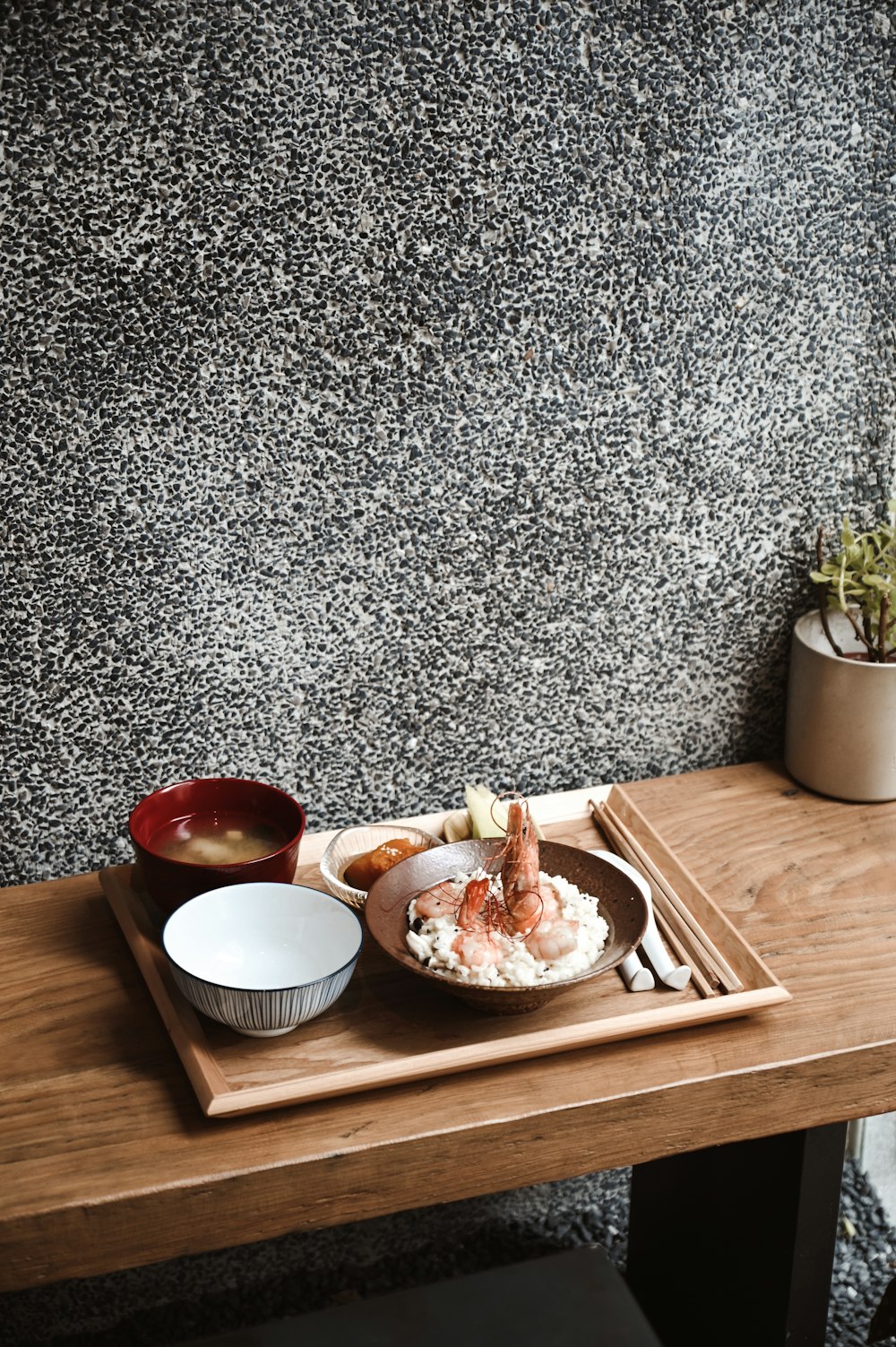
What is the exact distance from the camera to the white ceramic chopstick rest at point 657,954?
1103mm

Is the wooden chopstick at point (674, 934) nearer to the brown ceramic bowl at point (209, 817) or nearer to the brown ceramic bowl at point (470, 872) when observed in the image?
the brown ceramic bowl at point (470, 872)

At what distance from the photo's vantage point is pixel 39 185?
3.62 feet

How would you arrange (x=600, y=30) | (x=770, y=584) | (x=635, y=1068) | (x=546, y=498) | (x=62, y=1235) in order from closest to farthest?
(x=62, y=1235) → (x=635, y=1068) → (x=600, y=30) → (x=546, y=498) → (x=770, y=584)

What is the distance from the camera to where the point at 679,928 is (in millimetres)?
1178

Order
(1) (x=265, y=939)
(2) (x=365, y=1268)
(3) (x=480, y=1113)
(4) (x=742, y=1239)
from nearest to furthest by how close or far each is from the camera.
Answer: (3) (x=480, y=1113) < (1) (x=265, y=939) < (4) (x=742, y=1239) < (2) (x=365, y=1268)

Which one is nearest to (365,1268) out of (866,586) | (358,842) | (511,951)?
(358,842)

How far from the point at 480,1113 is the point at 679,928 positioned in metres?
0.31

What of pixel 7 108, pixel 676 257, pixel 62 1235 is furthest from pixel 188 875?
pixel 676 257

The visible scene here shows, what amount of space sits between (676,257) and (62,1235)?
113cm

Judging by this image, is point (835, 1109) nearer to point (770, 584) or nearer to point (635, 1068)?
point (635, 1068)

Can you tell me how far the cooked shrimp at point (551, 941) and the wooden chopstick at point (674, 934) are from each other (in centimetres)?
14

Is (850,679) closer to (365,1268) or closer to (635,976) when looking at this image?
(635,976)

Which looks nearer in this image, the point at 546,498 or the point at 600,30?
the point at 600,30

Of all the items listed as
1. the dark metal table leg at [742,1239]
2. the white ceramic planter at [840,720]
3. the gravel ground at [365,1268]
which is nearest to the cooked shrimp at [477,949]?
the dark metal table leg at [742,1239]
